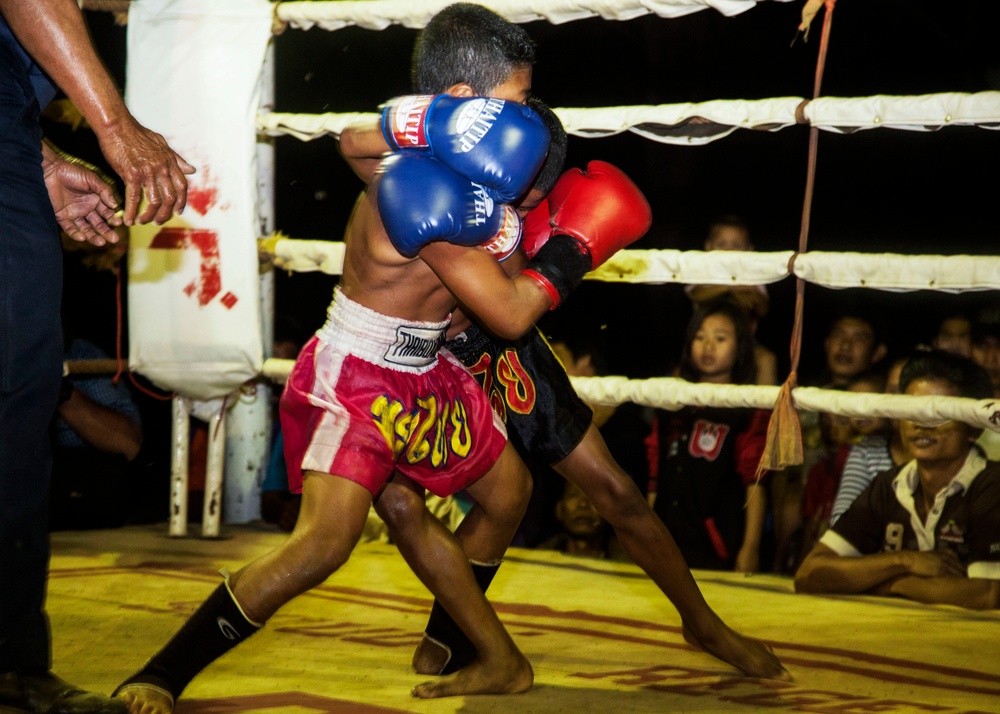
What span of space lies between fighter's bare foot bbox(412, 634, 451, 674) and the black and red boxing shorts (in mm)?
369

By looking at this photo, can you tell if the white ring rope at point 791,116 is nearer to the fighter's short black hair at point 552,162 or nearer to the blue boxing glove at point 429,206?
the fighter's short black hair at point 552,162

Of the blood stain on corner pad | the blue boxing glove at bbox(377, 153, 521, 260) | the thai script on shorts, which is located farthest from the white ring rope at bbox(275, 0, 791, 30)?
the thai script on shorts

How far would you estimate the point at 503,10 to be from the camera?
9.62ft

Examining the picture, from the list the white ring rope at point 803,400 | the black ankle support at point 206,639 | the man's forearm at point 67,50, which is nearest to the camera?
the man's forearm at point 67,50

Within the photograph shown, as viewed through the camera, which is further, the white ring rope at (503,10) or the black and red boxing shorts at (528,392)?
the white ring rope at (503,10)

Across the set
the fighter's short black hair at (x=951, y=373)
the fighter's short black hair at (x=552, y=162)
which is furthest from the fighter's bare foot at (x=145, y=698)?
the fighter's short black hair at (x=951, y=373)

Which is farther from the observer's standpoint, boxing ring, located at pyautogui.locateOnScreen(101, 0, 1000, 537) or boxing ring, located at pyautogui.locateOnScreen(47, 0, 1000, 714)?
boxing ring, located at pyautogui.locateOnScreen(101, 0, 1000, 537)

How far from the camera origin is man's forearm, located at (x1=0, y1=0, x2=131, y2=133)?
1484 millimetres

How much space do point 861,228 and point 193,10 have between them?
2.37m

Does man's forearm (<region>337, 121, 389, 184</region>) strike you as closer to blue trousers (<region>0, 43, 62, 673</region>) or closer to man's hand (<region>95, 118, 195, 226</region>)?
man's hand (<region>95, 118, 195, 226</region>)

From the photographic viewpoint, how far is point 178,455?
133 inches

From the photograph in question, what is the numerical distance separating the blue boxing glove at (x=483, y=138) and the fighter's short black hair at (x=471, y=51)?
145 mm

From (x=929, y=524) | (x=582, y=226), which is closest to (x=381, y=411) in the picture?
(x=582, y=226)

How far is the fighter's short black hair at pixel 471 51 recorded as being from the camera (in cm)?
186
